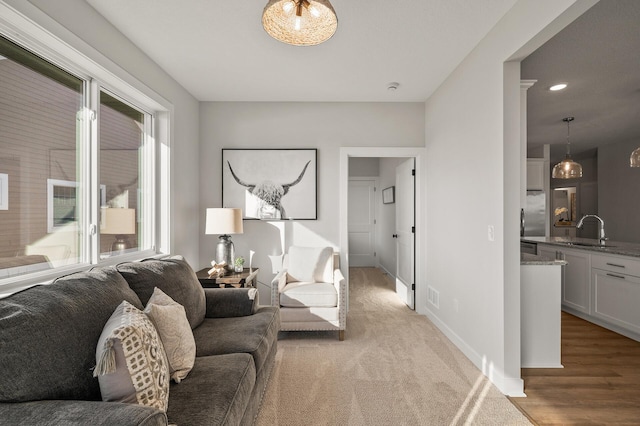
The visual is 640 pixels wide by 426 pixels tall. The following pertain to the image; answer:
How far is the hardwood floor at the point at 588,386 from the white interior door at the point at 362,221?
426 cm

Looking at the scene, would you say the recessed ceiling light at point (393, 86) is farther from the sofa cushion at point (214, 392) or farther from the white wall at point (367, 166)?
the white wall at point (367, 166)

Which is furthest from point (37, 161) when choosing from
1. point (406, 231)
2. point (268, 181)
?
point (406, 231)

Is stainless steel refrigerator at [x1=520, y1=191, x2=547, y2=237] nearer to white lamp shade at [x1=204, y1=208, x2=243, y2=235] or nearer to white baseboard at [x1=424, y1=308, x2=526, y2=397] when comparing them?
white baseboard at [x1=424, y1=308, x2=526, y2=397]

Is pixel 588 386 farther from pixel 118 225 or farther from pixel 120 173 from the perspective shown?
pixel 120 173

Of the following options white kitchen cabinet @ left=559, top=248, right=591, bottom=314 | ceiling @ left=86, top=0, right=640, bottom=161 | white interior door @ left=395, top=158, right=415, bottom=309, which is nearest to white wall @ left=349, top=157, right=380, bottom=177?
white interior door @ left=395, top=158, right=415, bottom=309

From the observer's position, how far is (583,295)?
347 cm

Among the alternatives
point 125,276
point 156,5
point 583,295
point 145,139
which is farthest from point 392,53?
point 583,295

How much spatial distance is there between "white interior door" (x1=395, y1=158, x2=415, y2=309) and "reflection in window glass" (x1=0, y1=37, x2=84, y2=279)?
337 centimetres

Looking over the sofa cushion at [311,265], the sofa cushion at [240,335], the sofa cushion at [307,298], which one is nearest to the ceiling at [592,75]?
the sofa cushion at [311,265]

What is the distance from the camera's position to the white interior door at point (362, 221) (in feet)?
22.8

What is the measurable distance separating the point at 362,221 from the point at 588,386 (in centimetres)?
500

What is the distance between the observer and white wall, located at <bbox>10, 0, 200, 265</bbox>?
5.86 feet

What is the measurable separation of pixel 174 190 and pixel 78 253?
1.19 metres

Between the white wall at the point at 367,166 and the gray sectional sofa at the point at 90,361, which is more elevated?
the white wall at the point at 367,166
